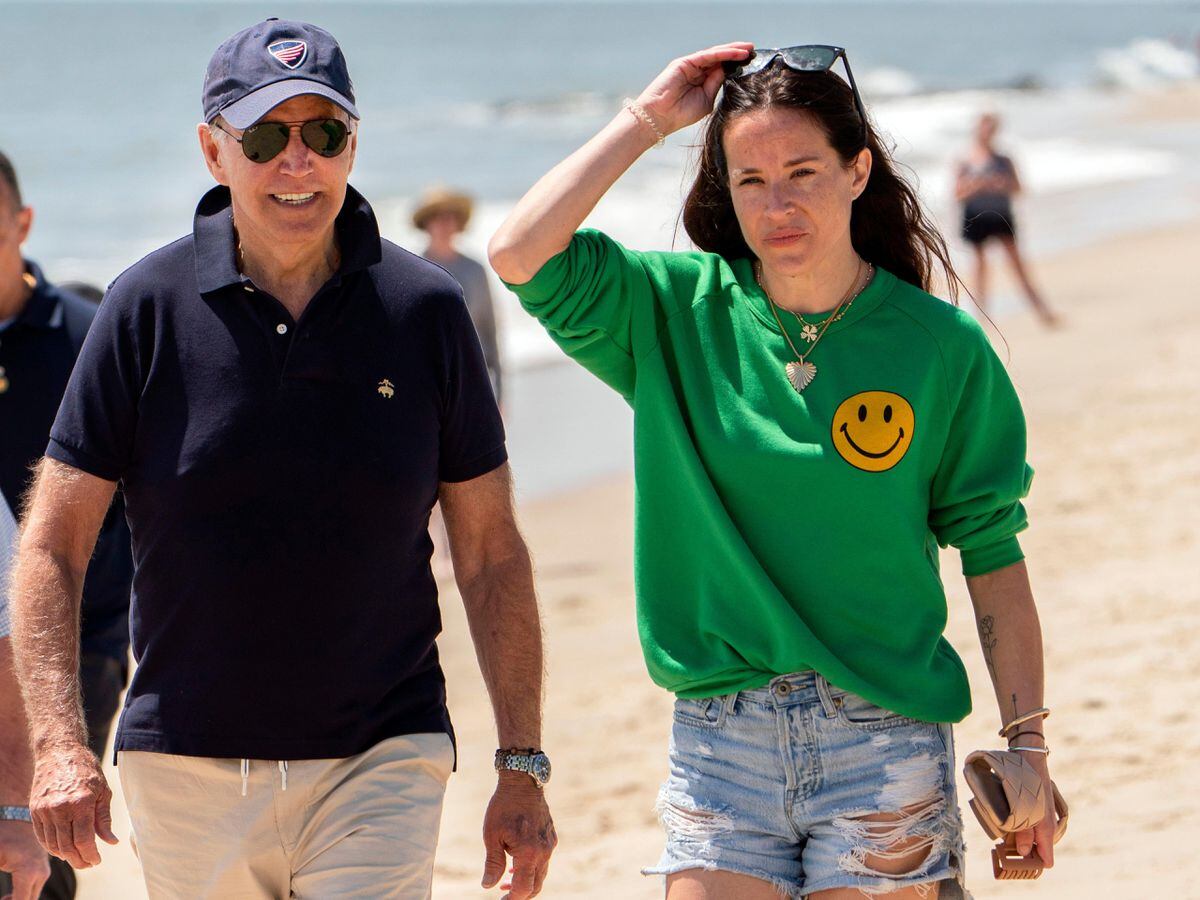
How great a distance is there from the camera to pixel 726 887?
2844 mm

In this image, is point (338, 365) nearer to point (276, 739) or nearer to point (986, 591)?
point (276, 739)

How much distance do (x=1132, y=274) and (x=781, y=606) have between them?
51.5ft

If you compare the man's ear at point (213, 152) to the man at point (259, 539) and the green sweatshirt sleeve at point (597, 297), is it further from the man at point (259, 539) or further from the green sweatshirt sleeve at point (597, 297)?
the green sweatshirt sleeve at point (597, 297)

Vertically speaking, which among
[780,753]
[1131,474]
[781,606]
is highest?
[1131,474]

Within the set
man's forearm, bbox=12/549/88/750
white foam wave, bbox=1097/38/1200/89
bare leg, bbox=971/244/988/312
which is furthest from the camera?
white foam wave, bbox=1097/38/1200/89

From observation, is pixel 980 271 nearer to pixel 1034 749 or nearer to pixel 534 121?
pixel 1034 749

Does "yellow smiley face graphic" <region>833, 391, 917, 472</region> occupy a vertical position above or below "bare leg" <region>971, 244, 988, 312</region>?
below

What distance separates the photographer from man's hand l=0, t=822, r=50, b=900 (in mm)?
3264

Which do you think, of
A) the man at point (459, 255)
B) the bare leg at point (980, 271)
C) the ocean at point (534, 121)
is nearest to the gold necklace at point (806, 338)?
the ocean at point (534, 121)

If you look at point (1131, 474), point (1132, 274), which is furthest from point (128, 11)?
point (1131, 474)

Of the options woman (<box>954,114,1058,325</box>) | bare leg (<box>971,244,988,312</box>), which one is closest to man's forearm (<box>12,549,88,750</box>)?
woman (<box>954,114,1058,325</box>)

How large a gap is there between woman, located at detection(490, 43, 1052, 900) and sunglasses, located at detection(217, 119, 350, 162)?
0.35 metres

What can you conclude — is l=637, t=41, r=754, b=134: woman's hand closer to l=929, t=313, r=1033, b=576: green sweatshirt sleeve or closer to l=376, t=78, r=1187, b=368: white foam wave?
l=929, t=313, r=1033, b=576: green sweatshirt sleeve

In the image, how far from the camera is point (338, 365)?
291 cm
